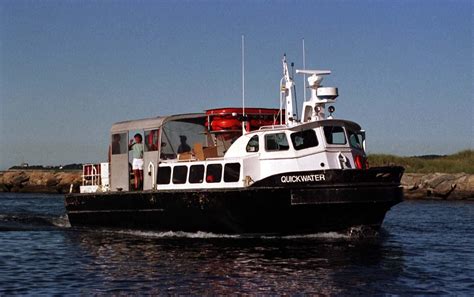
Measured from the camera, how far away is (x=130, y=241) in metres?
22.7

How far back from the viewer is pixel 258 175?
21.1m

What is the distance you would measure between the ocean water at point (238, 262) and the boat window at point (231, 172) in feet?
5.74

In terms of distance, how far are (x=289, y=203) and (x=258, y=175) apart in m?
1.53

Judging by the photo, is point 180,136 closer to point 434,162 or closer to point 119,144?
point 119,144

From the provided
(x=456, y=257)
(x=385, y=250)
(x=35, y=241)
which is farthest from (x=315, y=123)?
(x=35, y=241)

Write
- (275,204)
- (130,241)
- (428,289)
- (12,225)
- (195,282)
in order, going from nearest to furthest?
1. (428,289)
2. (195,282)
3. (275,204)
4. (130,241)
5. (12,225)

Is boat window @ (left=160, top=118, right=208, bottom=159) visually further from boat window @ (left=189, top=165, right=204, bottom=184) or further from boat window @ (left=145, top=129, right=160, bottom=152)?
boat window @ (left=189, top=165, right=204, bottom=184)

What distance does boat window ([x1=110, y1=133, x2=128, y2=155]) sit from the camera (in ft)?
82.9

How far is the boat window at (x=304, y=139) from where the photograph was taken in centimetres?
2070

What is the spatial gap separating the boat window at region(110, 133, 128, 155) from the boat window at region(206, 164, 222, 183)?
4352 millimetres

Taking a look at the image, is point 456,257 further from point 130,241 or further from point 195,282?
point 130,241

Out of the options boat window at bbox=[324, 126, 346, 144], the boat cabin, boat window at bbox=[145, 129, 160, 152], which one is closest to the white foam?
the boat cabin

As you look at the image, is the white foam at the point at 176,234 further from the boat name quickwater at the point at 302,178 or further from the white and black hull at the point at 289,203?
the boat name quickwater at the point at 302,178

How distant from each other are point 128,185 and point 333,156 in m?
7.78
